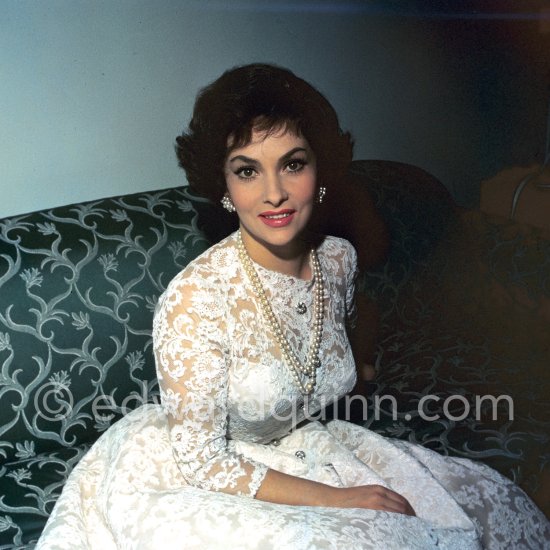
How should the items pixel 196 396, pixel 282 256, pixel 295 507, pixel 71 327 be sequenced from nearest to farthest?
pixel 295 507, pixel 196 396, pixel 282 256, pixel 71 327

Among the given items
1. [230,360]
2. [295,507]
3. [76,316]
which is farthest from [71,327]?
[295,507]

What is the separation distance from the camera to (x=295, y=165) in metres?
1.29

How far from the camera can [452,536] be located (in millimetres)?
1073

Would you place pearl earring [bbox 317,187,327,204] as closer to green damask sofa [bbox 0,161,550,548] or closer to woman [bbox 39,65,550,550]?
woman [bbox 39,65,550,550]

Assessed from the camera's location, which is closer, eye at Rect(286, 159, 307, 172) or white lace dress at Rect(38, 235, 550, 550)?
white lace dress at Rect(38, 235, 550, 550)

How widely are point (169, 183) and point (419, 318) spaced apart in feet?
3.01

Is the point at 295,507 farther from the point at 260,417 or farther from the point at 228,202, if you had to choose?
the point at 228,202

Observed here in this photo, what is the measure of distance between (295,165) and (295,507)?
62cm

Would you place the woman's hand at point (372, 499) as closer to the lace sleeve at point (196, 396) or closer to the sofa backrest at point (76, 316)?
the lace sleeve at point (196, 396)

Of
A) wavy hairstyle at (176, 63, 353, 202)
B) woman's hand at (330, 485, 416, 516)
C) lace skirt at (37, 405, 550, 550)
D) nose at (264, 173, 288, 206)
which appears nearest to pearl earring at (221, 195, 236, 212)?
wavy hairstyle at (176, 63, 353, 202)

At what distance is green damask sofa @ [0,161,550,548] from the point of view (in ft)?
5.18

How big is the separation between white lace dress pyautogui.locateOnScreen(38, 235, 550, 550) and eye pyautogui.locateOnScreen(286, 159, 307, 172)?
19cm

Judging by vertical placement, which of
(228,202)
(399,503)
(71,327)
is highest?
(228,202)

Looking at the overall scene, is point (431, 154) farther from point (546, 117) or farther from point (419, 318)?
point (419, 318)
